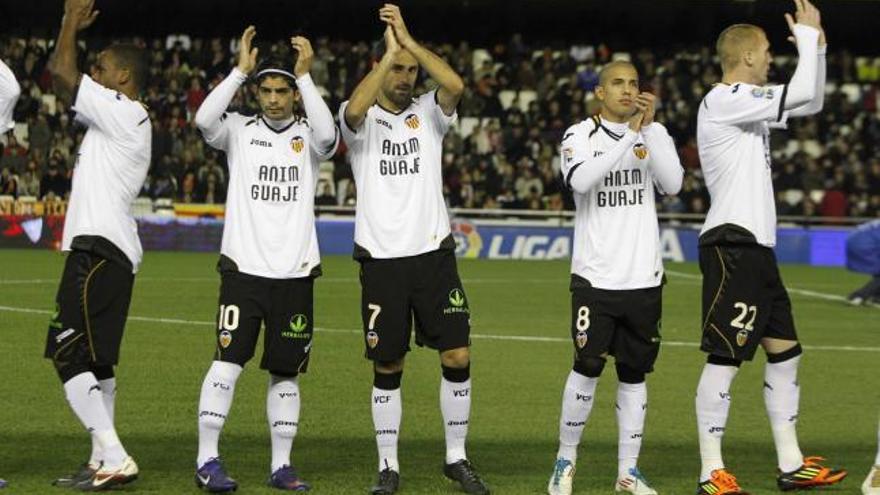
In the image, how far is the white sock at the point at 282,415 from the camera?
9.59 metres

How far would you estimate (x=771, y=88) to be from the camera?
382 inches

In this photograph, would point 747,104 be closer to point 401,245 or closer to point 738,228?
point 738,228

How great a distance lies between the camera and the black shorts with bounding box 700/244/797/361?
A: 9.70m

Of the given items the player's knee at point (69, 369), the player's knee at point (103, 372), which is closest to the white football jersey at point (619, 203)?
the player's knee at point (103, 372)

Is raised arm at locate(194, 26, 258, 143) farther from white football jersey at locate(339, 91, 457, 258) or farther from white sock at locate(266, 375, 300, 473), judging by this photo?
white sock at locate(266, 375, 300, 473)

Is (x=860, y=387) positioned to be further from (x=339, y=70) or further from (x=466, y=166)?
(x=339, y=70)

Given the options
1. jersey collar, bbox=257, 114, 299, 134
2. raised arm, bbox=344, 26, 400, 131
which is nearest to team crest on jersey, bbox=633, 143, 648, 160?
raised arm, bbox=344, 26, 400, 131

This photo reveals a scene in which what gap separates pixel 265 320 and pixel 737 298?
2.74 m

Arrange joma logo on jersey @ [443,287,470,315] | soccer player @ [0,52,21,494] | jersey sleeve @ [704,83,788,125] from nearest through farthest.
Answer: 1. soccer player @ [0,52,21,494]
2. jersey sleeve @ [704,83,788,125]
3. joma logo on jersey @ [443,287,470,315]

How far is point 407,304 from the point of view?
31.7 feet

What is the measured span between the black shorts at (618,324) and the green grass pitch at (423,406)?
2.65 ft

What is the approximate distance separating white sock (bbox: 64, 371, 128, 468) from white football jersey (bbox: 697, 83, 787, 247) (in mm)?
3641

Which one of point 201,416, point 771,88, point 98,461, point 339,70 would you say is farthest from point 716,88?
point 339,70

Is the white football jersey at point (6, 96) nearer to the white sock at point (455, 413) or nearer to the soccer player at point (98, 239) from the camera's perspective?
the soccer player at point (98, 239)
